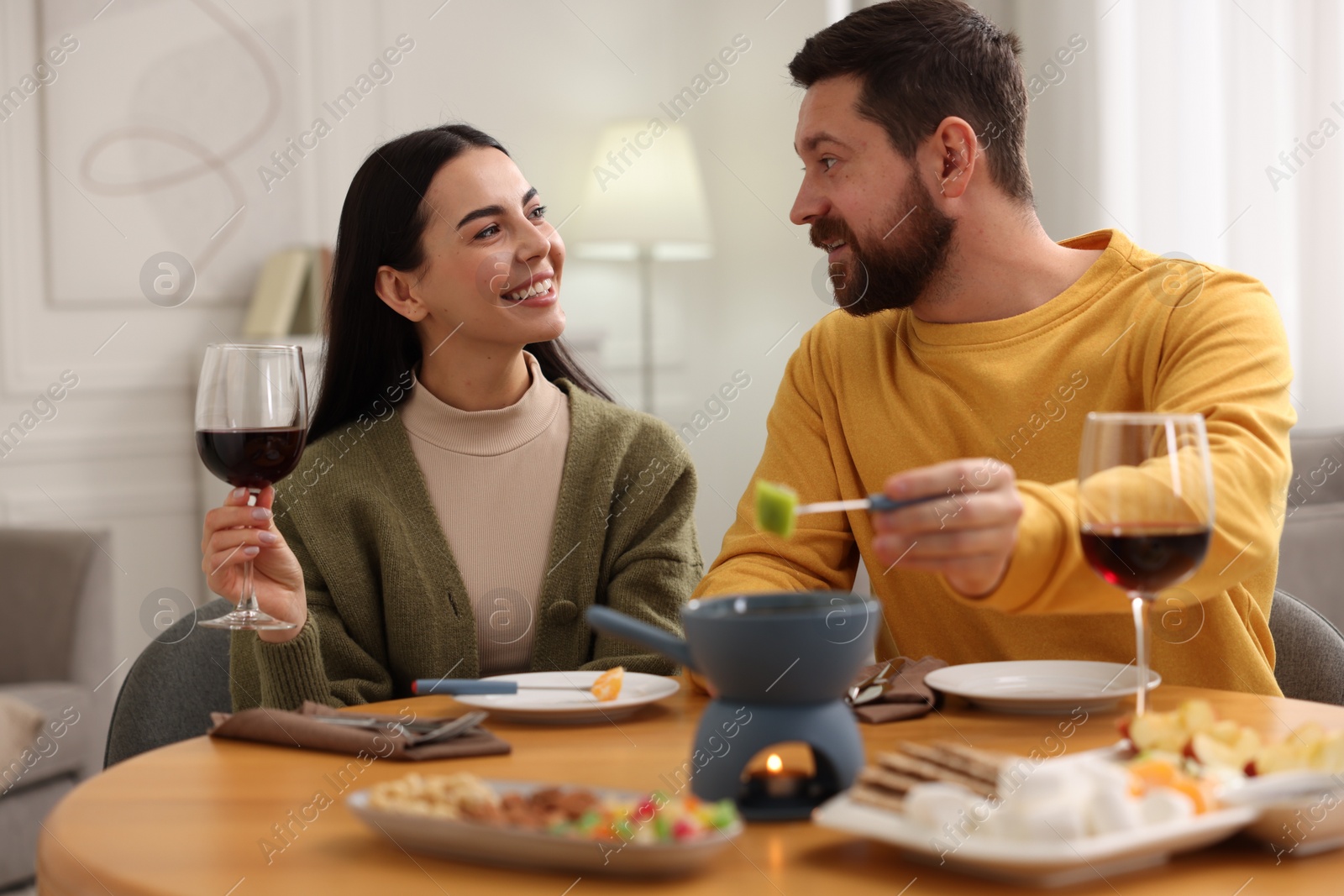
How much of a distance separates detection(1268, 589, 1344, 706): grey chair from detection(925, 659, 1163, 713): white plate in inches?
16.6

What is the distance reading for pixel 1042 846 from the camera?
26.5 inches

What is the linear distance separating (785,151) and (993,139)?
2633mm

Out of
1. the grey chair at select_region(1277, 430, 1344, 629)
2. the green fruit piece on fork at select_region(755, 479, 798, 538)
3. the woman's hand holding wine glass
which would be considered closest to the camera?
the green fruit piece on fork at select_region(755, 479, 798, 538)

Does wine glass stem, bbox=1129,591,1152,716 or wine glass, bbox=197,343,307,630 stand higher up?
wine glass, bbox=197,343,307,630

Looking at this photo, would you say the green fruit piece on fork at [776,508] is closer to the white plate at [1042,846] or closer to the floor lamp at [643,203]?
the white plate at [1042,846]

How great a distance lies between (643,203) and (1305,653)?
2852mm

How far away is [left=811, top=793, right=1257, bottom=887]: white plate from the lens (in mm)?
671

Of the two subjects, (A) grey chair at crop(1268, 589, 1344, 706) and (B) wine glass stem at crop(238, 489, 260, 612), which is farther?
(A) grey chair at crop(1268, 589, 1344, 706)

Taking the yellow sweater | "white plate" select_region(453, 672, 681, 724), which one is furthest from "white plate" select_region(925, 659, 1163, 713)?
"white plate" select_region(453, 672, 681, 724)

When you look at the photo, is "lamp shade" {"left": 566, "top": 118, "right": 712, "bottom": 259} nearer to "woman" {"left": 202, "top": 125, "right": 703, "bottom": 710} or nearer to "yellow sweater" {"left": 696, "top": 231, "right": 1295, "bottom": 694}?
"woman" {"left": 202, "top": 125, "right": 703, "bottom": 710}

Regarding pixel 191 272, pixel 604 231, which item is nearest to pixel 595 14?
pixel 604 231

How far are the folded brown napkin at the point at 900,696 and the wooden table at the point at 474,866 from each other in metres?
0.01

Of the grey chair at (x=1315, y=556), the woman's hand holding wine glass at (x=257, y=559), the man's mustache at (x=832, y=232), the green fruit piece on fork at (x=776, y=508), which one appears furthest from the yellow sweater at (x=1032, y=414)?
the grey chair at (x=1315, y=556)

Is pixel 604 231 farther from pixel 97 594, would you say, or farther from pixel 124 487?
pixel 97 594
